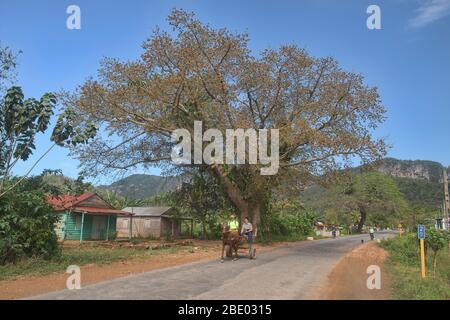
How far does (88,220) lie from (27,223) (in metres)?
20.4

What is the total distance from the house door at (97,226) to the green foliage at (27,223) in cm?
1956

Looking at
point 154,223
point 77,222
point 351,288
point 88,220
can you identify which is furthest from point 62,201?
point 154,223

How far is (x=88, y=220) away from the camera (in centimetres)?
3394

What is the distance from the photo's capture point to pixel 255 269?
13.7 meters

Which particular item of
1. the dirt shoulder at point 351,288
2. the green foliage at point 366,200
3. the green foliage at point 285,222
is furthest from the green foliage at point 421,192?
the dirt shoulder at point 351,288

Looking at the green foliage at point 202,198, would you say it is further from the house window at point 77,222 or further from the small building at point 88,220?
the house window at point 77,222

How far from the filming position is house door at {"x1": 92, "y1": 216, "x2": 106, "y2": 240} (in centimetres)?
3453

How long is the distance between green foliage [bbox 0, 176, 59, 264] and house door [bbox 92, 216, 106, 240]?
19.6 meters

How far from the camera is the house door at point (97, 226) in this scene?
34.5 m

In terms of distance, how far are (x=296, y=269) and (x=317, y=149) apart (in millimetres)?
10667

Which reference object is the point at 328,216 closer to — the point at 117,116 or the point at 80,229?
the point at 80,229

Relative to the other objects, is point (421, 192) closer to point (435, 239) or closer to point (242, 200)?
point (242, 200)

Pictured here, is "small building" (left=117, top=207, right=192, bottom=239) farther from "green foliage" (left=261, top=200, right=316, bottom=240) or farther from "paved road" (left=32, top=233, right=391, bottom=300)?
"paved road" (left=32, top=233, right=391, bottom=300)
